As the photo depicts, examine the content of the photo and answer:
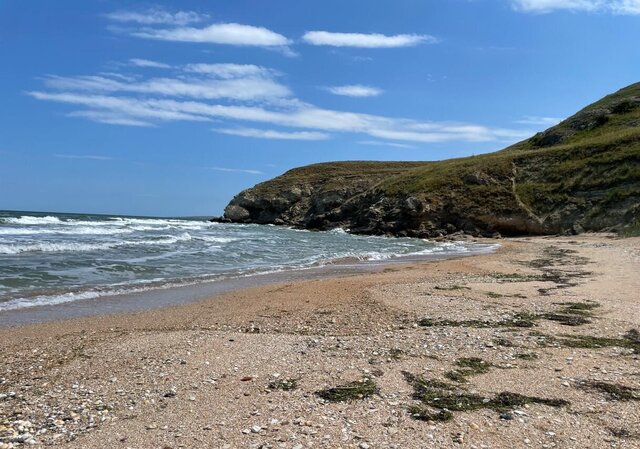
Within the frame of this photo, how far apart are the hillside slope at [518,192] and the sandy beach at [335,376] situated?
37.0m

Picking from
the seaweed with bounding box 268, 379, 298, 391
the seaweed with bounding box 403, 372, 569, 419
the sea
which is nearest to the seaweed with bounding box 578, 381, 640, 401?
the seaweed with bounding box 403, 372, 569, 419

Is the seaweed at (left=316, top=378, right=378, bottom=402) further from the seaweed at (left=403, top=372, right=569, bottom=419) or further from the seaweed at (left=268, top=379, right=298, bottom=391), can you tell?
the seaweed at (left=403, top=372, right=569, bottom=419)

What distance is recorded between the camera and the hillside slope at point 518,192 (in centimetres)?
4631

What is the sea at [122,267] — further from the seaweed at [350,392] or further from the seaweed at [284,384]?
the seaweed at [350,392]

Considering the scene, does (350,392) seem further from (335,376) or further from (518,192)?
(518,192)

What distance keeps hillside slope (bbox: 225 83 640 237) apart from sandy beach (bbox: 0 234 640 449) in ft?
122

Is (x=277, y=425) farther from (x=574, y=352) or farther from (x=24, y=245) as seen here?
(x=24, y=245)

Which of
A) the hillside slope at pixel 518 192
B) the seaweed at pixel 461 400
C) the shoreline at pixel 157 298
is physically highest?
the hillside slope at pixel 518 192

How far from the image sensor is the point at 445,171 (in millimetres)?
66125

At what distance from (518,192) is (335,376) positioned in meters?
51.6

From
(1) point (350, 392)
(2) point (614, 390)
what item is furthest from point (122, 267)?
(2) point (614, 390)

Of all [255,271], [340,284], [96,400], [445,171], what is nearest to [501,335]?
[96,400]

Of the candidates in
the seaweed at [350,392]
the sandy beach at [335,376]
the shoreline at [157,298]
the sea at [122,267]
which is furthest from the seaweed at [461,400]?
the sea at [122,267]

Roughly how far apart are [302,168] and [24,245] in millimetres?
77024
